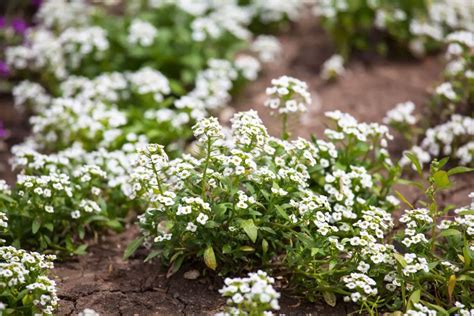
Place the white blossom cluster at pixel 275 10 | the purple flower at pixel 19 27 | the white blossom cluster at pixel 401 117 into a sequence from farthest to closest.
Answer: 1. the white blossom cluster at pixel 275 10
2. the purple flower at pixel 19 27
3. the white blossom cluster at pixel 401 117

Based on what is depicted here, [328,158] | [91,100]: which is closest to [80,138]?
[91,100]

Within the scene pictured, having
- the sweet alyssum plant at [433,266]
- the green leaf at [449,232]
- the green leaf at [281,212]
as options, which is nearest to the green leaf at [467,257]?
the sweet alyssum plant at [433,266]

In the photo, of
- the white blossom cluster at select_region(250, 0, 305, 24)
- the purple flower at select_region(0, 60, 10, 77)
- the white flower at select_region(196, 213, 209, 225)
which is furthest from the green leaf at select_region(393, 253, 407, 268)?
the purple flower at select_region(0, 60, 10, 77)

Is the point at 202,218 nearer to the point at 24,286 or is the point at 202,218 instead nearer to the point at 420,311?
the point at 24,286

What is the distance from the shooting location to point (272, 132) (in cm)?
576

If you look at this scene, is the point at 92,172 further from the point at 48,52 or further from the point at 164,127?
the point at 48,52

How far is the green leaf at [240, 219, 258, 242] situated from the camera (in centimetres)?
362

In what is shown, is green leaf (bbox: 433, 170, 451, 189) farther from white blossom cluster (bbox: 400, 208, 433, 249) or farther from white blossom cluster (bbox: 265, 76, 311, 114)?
white blossom cluster (bbox: 265, 76, 311, 114)

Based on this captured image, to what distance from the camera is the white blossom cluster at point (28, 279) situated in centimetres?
343

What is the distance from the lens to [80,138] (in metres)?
5.39

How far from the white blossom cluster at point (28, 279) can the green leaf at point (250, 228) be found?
3.89ft

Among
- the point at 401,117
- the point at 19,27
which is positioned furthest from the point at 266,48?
the point at 19,27

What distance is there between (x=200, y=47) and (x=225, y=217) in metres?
3.17

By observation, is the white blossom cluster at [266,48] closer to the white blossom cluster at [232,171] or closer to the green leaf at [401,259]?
the white blossom cluster at [232,171]
